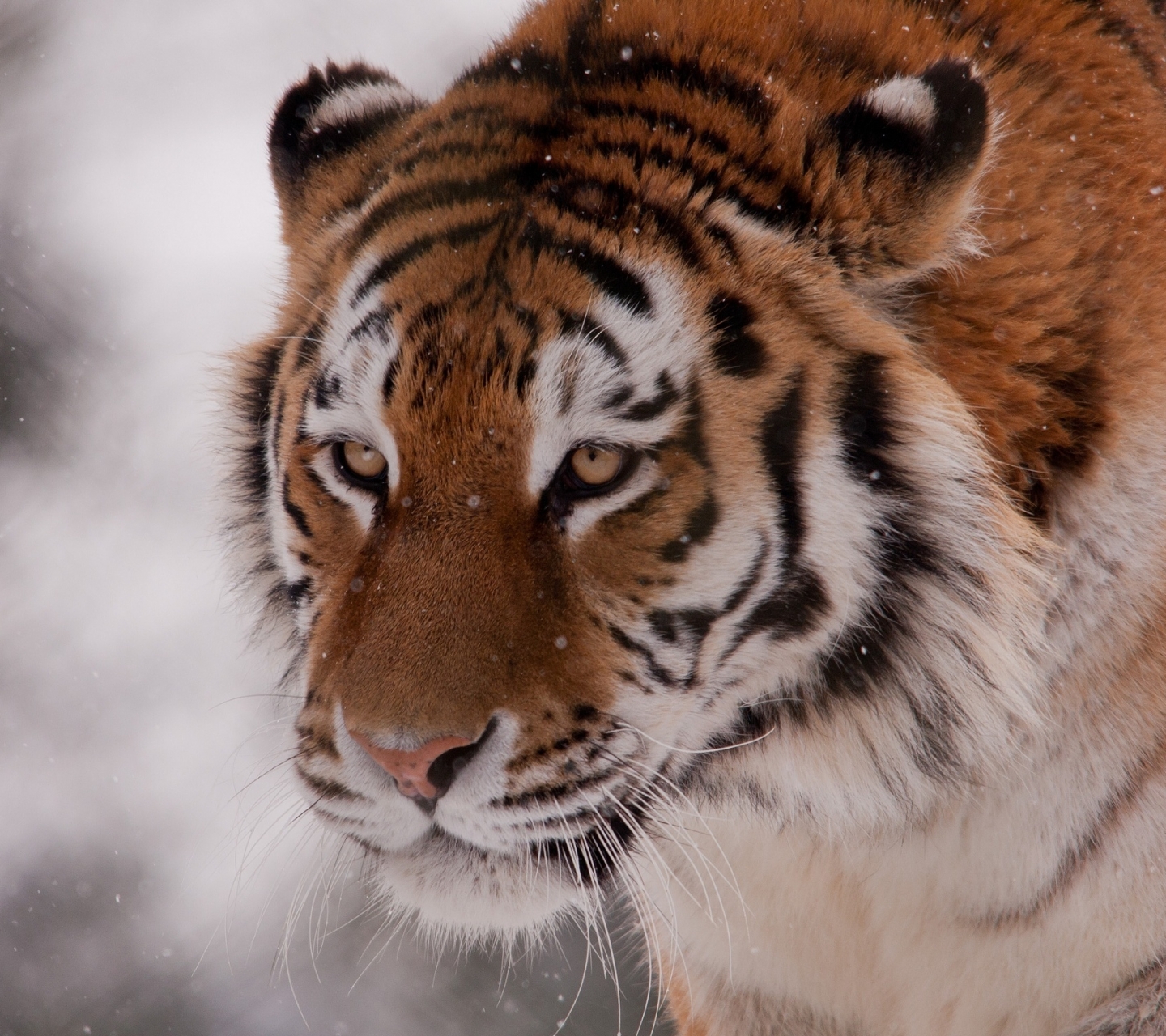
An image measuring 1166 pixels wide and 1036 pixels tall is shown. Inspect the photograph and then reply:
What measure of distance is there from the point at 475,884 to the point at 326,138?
1282 mm

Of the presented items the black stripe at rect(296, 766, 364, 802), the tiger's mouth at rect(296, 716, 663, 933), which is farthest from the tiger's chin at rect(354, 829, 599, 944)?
the black stripe at rect(296, 766, 364, 802)

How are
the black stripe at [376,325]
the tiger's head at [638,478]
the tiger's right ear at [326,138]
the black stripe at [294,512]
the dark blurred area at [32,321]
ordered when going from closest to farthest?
the tiger's head at [638,478] < the black stripe at [376,325] < the black stripe at [294,512] < the tiger's right ear at [326,138] < the dark blurred area at [32,321]

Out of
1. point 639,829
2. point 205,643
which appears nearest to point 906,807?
point 639,829

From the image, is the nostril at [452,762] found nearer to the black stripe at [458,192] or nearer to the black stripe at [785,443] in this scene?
the black stripe at [785,443]

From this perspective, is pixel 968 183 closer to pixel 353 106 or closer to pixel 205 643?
pixel 353 106

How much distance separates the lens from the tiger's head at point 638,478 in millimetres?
1737

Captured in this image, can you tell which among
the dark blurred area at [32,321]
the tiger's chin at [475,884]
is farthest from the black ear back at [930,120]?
the dark blurred area at [32,321]

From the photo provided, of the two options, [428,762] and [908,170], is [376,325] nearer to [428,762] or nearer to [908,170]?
[428,762]

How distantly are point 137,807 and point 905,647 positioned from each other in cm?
393

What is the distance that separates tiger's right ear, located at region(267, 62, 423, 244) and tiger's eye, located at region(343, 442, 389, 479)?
54cm

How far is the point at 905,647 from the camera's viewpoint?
80.2 inches

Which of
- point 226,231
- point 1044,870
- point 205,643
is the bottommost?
point 205,643

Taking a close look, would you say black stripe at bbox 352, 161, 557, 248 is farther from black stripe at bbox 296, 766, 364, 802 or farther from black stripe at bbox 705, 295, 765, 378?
black stripe at bbox 296, 766, 364, 802

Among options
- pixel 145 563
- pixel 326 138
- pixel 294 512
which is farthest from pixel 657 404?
pixel 145 563
